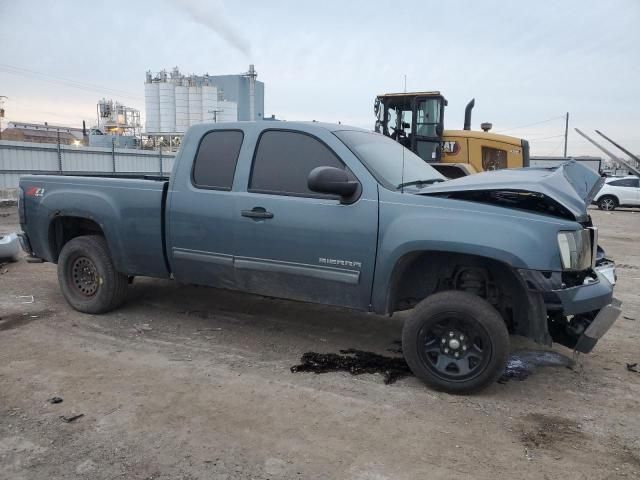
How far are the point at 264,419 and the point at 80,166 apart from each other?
19.3 m

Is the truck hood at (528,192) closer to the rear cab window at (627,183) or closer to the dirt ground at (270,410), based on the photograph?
the dirt ground at (270,410)

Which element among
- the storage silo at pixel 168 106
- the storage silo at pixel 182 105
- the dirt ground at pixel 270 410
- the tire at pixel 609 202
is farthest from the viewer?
the storage silo at pixel 168 106

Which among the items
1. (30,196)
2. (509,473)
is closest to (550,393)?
(509,473)

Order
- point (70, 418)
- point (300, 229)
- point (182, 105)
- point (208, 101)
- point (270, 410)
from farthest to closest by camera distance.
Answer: point (182, 105) → point (208, 101) → point (300, 229) → point (270, 410) → point (70, 418)

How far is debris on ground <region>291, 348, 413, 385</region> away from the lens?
4082 mm

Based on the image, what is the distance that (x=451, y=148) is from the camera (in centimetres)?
1120

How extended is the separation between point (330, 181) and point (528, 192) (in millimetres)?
1367

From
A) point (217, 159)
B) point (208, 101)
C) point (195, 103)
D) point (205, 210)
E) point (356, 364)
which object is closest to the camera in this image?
point (356, 364)

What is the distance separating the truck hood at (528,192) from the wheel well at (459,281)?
443 mm

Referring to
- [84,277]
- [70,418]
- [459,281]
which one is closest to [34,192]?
[84,277]

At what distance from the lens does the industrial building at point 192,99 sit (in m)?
49.1

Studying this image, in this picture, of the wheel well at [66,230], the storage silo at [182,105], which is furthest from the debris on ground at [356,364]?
the storage silo at [182,105]

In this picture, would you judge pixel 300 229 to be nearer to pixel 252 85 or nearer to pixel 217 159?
pixel 217 159

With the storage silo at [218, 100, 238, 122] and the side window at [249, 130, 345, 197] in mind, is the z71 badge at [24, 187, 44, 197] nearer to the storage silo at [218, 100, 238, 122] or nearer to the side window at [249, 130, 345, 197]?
the side window at [249, 130, 345, 197]
